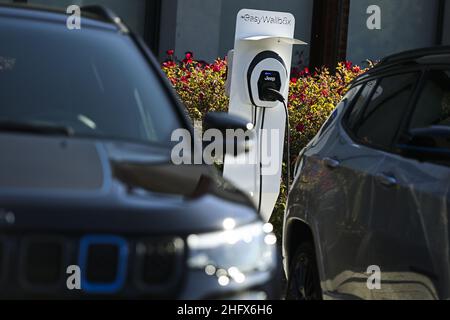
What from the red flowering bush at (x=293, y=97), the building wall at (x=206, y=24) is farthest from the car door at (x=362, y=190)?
the building wall at (x=206, y=24)

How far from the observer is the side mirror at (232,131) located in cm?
399

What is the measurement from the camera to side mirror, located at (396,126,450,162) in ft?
13.3

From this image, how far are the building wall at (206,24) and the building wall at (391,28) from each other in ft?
4.05

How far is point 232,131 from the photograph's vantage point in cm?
415

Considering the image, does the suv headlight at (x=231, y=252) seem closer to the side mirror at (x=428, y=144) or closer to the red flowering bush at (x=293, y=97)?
the side mirror at (x=428, y=144)

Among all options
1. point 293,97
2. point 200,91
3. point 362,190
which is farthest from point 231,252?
point 293,97

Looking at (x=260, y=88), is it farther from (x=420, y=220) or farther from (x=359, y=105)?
(x=420, y=220)

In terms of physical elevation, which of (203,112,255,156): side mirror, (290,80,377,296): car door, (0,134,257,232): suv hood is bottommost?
(290,80,377,296): car door

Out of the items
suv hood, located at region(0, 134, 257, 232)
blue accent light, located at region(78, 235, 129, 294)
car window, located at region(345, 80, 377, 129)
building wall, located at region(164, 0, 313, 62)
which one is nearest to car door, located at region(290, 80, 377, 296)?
car window, located at region(345, 80, 377, 129)

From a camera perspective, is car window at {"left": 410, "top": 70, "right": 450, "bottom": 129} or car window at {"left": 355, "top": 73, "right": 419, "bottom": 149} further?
car window at {"left": 355, "top": 73, "right": 419, "bottom": 149}

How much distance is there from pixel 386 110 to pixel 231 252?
7.11ft

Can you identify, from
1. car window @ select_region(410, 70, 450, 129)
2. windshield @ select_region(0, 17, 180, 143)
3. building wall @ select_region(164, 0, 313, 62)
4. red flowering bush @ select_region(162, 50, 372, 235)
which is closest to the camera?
windshield @ select_region(0, 17, 180, 143)

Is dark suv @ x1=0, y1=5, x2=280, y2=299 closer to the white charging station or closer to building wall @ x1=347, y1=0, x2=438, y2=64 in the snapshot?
the white charging station
